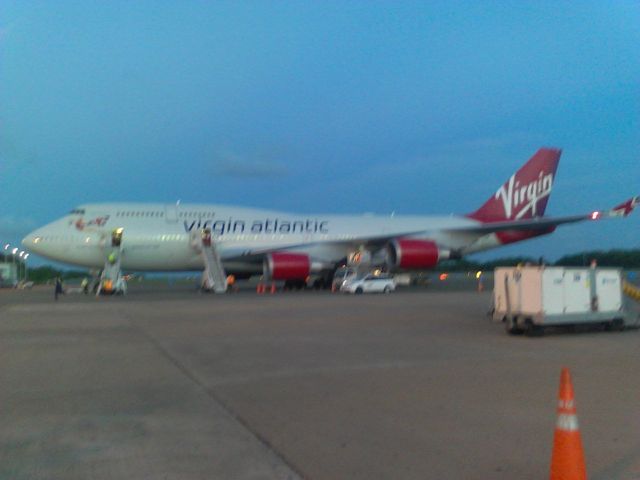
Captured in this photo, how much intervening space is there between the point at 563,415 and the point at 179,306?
18.1m

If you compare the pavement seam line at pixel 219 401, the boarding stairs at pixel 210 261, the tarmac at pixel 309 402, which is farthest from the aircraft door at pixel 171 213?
the pavement seam line at pixel 219 401

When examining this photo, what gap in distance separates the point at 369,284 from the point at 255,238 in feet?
19.8

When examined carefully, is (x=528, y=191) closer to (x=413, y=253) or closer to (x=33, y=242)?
(x=413, y=253)

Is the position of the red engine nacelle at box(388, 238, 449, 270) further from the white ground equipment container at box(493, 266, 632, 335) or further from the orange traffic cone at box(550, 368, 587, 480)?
the orange traffic cone at box(550, 368, 587, 480)

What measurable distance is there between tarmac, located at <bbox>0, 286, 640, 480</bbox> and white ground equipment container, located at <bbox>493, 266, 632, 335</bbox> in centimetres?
41

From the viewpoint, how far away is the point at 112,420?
6.57 metres

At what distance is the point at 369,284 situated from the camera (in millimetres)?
28812

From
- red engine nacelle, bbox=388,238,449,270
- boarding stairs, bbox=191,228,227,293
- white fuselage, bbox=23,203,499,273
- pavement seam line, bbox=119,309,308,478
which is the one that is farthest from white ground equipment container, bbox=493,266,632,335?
boarding stairs, bbox=191,228,227,293

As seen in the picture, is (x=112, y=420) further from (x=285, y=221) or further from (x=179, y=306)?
(x=285, y=221)

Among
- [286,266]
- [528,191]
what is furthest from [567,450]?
[528,191]

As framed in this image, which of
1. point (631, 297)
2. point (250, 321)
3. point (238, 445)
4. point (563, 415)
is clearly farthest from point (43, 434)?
point (631, 297)

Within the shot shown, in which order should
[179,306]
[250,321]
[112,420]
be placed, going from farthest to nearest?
1. [179,306]
2. [250,321]
3. [112,420]

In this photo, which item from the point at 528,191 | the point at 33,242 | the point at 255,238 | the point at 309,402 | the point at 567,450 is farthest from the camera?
the point at 528,191

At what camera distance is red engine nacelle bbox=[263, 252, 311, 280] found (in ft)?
94.3
